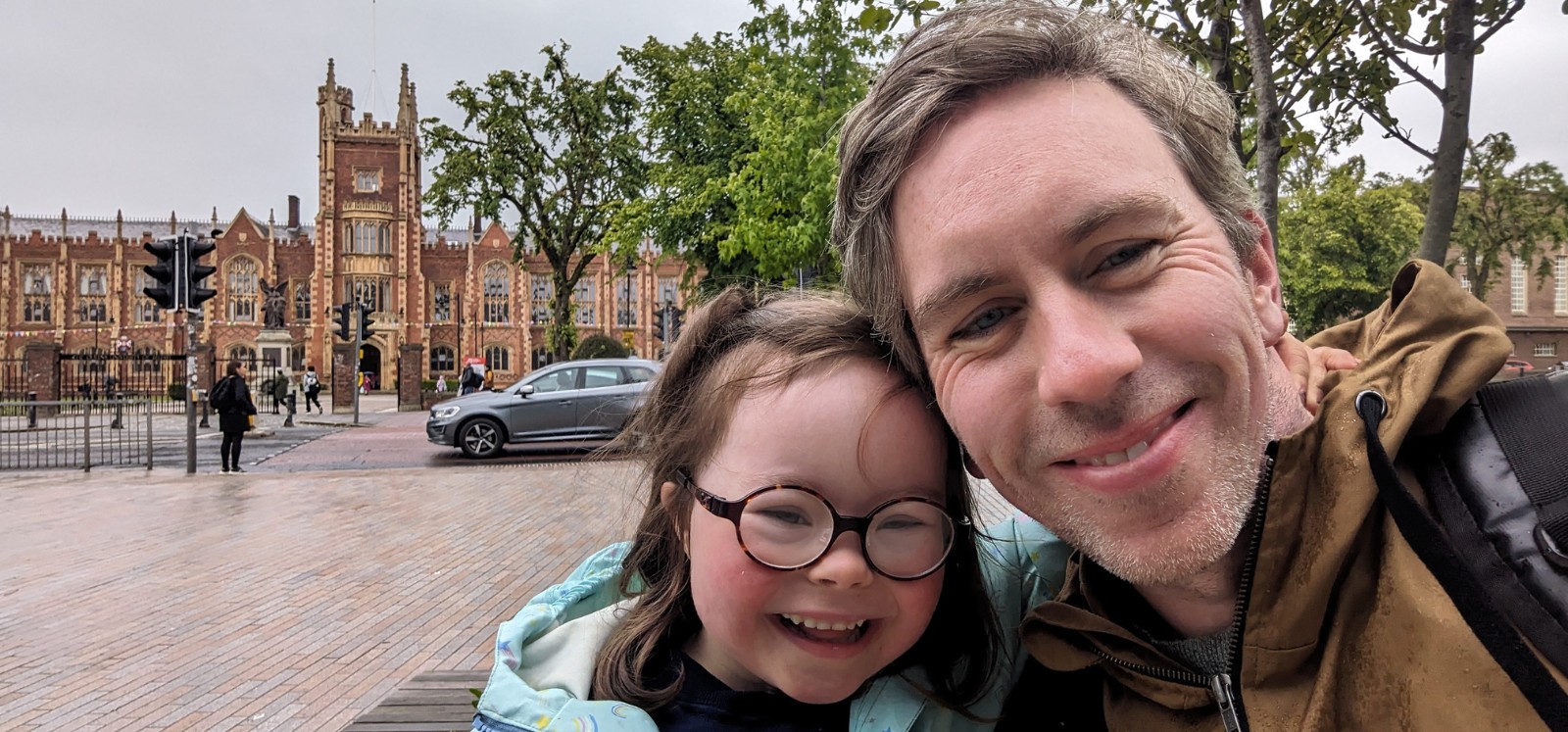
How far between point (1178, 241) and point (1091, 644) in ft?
2.08

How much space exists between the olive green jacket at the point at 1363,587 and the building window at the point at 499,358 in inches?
2352

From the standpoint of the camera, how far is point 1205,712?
1222 millimetres

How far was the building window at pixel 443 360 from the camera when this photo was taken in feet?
183

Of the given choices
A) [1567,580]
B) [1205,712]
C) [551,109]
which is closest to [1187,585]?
[1205,712]

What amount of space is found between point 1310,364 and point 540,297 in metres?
60.5

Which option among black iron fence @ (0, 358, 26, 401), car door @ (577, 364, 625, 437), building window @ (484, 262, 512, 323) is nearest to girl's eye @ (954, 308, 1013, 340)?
car door @ (577, 364, 625, 437)

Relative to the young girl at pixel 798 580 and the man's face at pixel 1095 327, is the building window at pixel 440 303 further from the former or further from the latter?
the man's face at pixel 1095 327

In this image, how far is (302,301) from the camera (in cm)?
5556

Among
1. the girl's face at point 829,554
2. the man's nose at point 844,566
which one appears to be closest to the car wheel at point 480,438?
the girl's face at point 829,554

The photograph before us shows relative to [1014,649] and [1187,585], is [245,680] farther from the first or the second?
[1187,585]

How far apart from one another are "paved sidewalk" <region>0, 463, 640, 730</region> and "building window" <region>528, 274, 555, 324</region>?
47.3m

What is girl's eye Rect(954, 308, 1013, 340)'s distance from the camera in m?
1.23

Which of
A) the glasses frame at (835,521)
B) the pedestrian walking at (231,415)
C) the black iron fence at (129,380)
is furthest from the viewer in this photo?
the black iron fence at (129,380)

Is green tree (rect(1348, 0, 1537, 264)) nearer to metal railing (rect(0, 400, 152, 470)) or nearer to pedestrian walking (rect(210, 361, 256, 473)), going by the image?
pedestrian walking (rect(210, 361, 256, 473))
